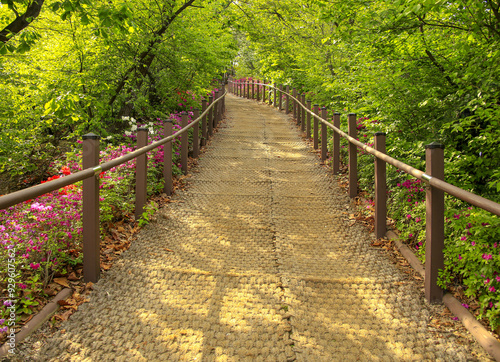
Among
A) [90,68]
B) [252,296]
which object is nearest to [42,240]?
[252,296]

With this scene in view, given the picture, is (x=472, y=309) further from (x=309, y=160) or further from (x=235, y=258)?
(x=309, y=160)

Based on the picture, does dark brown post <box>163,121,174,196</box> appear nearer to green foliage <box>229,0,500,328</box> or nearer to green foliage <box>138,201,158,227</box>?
green foliage <box>138,201,158,227</box>

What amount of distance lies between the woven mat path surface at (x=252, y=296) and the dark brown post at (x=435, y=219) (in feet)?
0.91

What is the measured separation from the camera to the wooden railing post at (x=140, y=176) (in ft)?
15.2

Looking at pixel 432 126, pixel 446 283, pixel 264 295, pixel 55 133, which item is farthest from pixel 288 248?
pixel 55 133

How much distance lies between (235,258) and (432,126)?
110 inches

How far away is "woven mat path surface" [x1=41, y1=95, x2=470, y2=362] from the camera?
253 cm

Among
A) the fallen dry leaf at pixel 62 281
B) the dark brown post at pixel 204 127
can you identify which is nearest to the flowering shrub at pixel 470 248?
the fallen dry leaf at pixel 62 281

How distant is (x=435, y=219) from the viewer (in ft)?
9.65

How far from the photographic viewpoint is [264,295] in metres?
3.19

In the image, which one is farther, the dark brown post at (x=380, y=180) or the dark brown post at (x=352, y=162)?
the dark brown post at (x=352, y=162)

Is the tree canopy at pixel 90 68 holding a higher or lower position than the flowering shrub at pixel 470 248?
higher

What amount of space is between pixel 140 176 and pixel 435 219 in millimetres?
3174

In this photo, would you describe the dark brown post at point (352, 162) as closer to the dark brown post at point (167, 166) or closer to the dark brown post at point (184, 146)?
the dark brown post at point (167, 166)
